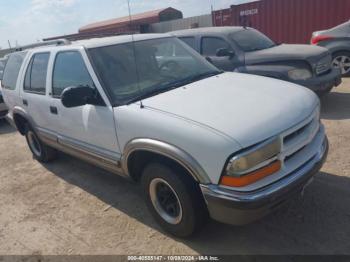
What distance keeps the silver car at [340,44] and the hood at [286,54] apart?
1900mm

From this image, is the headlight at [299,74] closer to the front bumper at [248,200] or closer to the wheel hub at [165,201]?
the front bumper at [248,200]

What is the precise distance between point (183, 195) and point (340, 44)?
716 centimetres

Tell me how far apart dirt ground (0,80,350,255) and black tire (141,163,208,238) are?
21 centimetres

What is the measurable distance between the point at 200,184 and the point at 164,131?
0.52m

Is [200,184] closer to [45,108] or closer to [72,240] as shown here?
[72,240]

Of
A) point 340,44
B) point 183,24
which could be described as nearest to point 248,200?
point 340,44

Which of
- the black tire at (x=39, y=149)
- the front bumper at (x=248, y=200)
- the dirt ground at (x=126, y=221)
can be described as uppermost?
the front bumper at (x=248, y=200)

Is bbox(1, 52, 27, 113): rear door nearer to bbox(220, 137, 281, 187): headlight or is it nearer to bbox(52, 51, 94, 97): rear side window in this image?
bbox(52, 51, 94, 97): rear side window

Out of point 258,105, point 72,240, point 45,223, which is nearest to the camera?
point 258,105

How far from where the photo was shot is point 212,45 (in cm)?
726

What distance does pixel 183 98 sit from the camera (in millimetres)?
3207

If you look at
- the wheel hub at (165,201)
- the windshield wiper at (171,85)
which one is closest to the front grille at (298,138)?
the wheel hub at (165,201)

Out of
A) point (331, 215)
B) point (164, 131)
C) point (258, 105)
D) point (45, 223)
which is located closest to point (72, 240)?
point (45, 223)

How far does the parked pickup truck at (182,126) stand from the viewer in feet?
8.56
